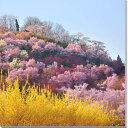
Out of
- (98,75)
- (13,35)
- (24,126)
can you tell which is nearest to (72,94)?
(98,75)

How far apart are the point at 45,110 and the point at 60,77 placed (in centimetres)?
55

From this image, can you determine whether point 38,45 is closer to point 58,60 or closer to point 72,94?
point 58,60

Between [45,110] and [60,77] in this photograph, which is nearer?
[45,110]

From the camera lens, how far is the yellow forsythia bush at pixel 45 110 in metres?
4.47

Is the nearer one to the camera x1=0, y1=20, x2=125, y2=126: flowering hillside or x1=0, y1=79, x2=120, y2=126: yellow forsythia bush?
x1=0, y1=79, x2=120, y2=126: yellow forsythia bush

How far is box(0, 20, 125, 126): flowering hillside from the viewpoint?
181 inches

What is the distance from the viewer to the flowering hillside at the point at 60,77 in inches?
181

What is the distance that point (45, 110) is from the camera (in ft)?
15.0

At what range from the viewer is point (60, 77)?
4.92 m

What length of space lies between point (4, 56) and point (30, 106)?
2.60 feet

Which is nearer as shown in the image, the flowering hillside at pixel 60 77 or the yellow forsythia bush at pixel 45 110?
the yellow forsythia bush at pixel 45 110

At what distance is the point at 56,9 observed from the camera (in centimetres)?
494

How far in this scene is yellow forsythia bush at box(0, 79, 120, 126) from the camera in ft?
14.7

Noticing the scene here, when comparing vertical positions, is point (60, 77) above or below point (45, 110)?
above
